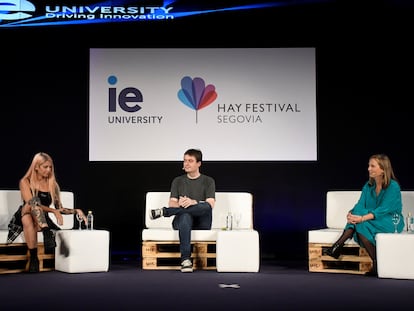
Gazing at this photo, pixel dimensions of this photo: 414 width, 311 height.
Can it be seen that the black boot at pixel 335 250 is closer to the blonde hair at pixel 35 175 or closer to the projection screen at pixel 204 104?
the projection screen at pixel 204 104

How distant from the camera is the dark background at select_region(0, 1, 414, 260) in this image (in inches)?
313

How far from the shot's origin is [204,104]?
8.00 metres

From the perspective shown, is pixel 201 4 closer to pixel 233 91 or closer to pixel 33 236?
pixel 233 91

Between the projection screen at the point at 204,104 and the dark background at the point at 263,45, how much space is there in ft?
0.31

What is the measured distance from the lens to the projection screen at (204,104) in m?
7.95

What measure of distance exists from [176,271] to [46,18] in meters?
3.14

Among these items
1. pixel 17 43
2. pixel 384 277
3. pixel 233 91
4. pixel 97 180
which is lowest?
pixel 384 277

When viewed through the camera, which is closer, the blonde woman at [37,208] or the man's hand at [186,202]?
the blonde woman at [37,208]

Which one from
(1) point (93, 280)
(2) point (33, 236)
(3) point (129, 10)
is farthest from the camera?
(3) point (129, 10)

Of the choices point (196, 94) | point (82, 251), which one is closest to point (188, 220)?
point (82, 251)

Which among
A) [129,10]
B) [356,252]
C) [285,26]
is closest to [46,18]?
[129,10]

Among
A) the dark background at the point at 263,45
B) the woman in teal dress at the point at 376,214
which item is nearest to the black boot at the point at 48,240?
the dark background at the point at 263,45

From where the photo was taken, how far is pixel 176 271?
6543 millimetres

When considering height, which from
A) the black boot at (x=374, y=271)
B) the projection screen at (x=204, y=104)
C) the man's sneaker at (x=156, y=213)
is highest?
the projection screen at (x=204, y=104)
